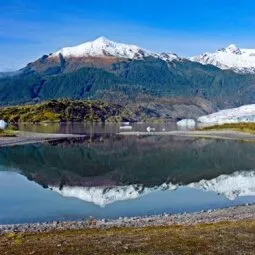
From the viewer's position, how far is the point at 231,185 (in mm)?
60188

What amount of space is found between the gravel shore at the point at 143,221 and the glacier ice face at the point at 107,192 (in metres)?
9.76

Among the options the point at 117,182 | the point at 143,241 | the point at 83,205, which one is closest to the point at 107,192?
the point at 117,182

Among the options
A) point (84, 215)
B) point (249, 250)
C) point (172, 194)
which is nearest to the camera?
point (249, 250)

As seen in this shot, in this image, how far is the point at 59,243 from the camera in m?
24.6

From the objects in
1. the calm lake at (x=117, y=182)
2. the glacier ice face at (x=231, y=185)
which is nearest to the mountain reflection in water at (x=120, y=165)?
the calm lake at (x=117, y=182)

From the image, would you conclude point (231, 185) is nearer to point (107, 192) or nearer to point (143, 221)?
point (107, 192)

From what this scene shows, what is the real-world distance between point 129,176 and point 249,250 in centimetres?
4707

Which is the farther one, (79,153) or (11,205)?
(79,153)

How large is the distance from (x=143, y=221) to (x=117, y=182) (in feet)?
91.7

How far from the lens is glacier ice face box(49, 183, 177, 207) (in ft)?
163

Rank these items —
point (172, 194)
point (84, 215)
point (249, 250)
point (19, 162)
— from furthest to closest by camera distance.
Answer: point (19, 162) → point (172, 194) → point (84, 215) → point (249, 250)

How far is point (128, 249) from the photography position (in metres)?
22.5

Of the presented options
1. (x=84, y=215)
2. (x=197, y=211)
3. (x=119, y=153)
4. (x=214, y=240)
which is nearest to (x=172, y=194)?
(x=197, y=211)

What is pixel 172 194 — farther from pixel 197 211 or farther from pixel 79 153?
pixel 79 153
